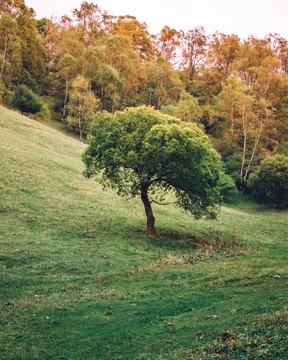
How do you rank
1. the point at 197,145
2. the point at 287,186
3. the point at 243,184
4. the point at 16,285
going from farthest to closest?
the point at 243,184 < the point at 287,186 < the point at 197,145 < the point at 16,285

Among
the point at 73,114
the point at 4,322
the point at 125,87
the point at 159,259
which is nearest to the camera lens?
the point at 4,322

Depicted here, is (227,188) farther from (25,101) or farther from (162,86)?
(25,101)

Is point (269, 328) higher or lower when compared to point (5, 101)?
lower

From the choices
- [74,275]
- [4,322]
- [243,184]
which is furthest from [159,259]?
[243,184]

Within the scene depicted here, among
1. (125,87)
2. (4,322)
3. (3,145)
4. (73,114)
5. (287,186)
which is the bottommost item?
(4,322)

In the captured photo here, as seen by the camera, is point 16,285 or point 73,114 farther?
point 73,114

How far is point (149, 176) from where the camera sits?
2247 centimetres

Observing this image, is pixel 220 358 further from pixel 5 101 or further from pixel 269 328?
pixel 5 101

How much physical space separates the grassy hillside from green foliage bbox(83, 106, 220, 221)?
4282 mm

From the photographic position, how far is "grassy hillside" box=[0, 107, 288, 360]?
5.95 meters

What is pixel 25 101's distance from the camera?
59.9 meters

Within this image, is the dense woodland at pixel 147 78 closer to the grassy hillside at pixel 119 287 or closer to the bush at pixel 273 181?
the bush at pixel 273 181

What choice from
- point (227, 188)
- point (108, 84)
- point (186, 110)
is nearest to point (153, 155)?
point (227, 188)

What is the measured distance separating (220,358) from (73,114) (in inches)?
2653
